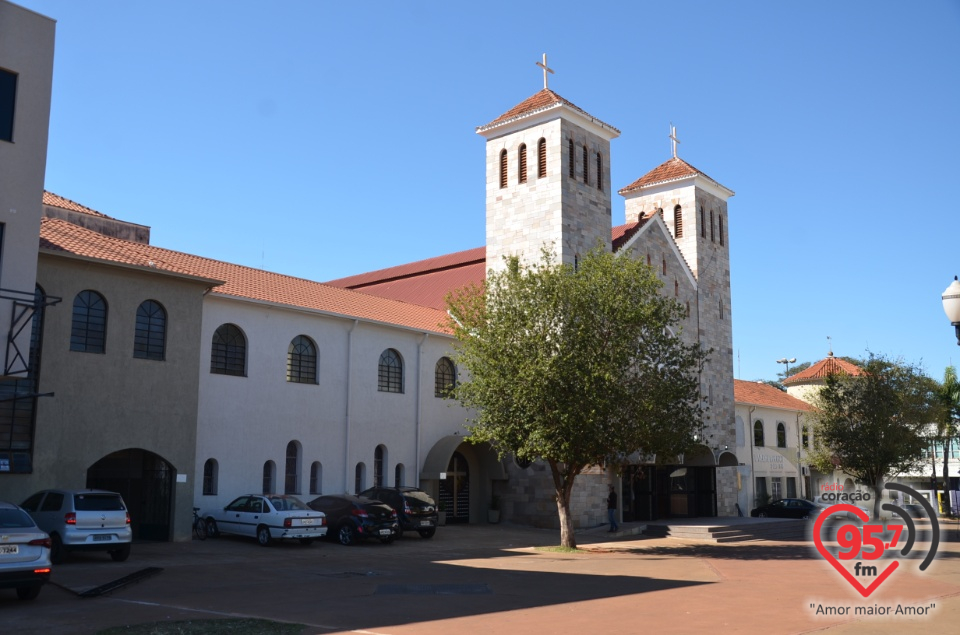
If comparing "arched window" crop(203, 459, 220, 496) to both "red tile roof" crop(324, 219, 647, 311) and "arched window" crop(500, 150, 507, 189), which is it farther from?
"arched window" crop(500, 150, 507, 189)

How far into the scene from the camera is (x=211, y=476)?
2612 cm

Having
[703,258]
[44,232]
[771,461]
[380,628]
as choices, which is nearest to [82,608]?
[380,628]

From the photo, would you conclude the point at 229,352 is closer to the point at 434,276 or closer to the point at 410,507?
the point at 410,507

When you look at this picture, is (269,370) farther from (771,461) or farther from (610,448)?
(771,461)

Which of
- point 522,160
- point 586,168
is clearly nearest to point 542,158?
point 522,160

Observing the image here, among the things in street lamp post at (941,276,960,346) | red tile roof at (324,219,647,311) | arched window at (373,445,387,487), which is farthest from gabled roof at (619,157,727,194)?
street lamp post at (941,276,960,346)

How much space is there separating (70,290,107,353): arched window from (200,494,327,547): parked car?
5.71 meters

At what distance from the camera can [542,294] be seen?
85.8 ft

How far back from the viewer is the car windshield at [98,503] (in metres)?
18.4

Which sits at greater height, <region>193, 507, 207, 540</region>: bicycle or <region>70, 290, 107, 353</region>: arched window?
<region>70, 290, 107, 353</region>: arched window

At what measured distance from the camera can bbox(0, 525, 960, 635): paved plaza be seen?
11945 millimetres

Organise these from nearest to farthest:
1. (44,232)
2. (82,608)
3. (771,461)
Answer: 1. (82,608)
2. (44,232)
3. (771,461)

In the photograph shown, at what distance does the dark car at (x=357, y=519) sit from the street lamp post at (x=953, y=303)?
17.4m

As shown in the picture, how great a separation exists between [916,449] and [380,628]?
34.7 m
